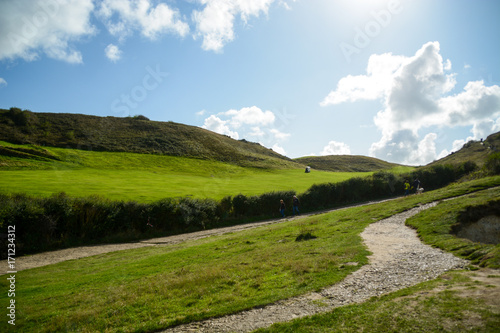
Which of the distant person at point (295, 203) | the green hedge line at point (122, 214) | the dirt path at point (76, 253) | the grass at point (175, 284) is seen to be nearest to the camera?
the grass at point (175, 284)

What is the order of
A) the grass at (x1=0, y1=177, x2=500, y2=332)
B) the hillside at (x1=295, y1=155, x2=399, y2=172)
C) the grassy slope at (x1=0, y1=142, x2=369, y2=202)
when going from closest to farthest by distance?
the grass at (x1=0, y1=177, x2=500, y2=332), the grassy slope at (x1=0, y1=142, x2=369, y2=202), the hillside at (x1=295, y1=155, x2=399, y2=172)

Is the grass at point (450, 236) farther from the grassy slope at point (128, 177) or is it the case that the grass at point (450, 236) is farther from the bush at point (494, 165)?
the grassy slope at point (128, 177)

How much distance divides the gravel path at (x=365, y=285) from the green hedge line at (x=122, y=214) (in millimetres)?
21770

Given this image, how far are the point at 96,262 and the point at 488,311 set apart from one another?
21.3 m

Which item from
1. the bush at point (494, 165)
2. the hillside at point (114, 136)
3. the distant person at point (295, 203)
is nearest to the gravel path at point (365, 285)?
the distant person at point (295, 203)

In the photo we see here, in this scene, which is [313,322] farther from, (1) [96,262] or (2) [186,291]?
(1) [96,262]

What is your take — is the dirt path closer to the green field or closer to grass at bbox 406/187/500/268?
the green field

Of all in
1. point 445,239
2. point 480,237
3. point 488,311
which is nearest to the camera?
point 488,311

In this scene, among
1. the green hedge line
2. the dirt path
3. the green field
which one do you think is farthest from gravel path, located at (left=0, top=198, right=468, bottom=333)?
the green field

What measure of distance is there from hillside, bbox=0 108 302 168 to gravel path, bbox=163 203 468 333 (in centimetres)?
7145

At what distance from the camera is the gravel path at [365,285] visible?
8.12m

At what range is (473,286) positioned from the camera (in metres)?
7.73

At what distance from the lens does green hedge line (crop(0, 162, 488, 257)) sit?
75.4ft

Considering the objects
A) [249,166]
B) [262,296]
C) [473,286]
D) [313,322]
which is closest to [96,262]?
[262,296]
